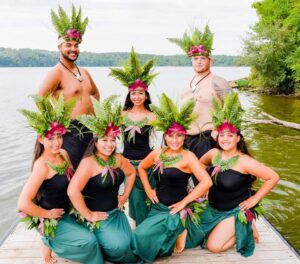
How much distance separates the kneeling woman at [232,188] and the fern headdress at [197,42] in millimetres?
1091

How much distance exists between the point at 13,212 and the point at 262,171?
6483 millimetres

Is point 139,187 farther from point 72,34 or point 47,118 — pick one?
point 72,34

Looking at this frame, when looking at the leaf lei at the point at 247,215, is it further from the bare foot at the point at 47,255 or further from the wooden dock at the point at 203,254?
the bare foot at the point at 47,255

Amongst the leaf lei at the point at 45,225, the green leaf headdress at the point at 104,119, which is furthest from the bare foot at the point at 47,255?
the green leaf headdress at the point at 104,119

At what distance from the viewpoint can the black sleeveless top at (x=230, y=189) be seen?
15.7 ft

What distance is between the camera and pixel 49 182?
4.34 m

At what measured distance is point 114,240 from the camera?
443 cm

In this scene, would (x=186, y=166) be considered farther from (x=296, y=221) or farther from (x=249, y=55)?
(x=249, y=55)

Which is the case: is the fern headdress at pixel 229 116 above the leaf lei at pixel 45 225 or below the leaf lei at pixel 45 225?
above

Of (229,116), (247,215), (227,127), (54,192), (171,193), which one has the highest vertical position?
(229,116)

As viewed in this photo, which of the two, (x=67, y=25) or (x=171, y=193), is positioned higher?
(x=67, y=25)

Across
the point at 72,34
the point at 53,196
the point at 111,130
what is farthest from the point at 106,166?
the point at 72,34

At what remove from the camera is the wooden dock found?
4.60 m

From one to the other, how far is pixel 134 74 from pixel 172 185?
160 cm
